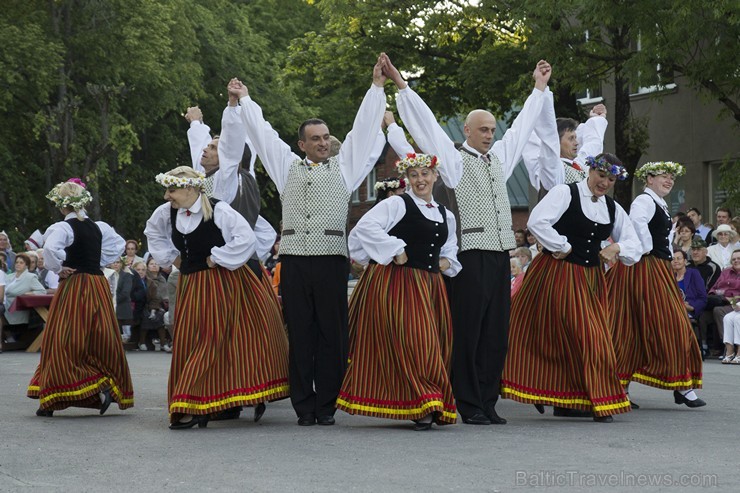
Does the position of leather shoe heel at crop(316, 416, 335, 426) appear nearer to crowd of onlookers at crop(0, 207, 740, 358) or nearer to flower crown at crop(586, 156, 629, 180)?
flower crown at crop(586, 156, 629, 180)

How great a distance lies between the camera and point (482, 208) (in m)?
10.1

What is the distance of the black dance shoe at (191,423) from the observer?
965 centimetres

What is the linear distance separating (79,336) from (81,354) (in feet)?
0.45

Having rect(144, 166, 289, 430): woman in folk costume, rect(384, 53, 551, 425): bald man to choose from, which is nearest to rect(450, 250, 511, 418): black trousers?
rect(384, 53, 551, 425): bald man

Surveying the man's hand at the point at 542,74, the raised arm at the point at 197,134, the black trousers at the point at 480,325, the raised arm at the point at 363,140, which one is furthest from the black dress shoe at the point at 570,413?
the raised arm at the point at 197,134

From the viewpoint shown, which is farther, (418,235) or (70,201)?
(70,201)

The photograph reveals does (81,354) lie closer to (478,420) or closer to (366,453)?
(478,420)

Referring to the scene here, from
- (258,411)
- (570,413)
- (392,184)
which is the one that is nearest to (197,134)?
Answer: (392,184)

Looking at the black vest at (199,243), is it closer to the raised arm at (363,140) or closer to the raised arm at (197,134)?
the raised arm at (363,140)

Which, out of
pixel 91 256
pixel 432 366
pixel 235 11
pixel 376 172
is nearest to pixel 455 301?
pixel 432 366

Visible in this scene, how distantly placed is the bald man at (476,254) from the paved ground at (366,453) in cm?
43

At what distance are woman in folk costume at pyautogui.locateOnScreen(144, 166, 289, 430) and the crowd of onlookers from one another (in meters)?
5.70

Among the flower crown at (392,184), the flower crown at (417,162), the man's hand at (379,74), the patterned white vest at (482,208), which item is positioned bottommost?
the patterned white vest at (482,208)

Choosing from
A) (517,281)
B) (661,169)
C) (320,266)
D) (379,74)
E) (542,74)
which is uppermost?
(542,74)
